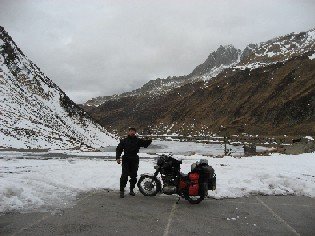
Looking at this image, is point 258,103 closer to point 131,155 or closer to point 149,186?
point 131,155

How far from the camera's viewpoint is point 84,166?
14.5m

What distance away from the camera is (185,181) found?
9438 millimetres

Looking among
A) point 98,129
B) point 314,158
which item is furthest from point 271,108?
point 314,158

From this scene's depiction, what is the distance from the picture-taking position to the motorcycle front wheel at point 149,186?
1012 cm

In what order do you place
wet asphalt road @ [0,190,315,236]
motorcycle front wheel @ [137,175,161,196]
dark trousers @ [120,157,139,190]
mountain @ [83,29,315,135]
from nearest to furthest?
wet asphalt road @ [0,190,315,236]
motorcycle front wheel @ [137,175,161,196]
dark trousers @ [120,157,139,190]
mountain @ [83,29,315,135]

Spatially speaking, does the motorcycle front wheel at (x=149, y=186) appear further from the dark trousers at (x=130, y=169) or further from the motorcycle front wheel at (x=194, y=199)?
the motorcycle front wheel at (x=194, y=199)

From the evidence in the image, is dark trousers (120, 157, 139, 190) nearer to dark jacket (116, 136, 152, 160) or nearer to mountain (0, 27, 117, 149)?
dark jacket (116, 136, 152, 160)

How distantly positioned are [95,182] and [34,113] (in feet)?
98.3

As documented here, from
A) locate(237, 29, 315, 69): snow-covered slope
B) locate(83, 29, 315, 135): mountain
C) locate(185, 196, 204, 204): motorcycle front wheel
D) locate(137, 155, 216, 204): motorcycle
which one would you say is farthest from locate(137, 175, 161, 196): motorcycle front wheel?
locate(237, 29, 315, 69): snow-covered slope

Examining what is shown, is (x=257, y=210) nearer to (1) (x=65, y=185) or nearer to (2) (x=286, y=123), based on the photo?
(1) (x=65, y=185)

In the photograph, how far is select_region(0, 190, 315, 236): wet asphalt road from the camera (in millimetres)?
6836

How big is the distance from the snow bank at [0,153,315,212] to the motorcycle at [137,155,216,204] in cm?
102

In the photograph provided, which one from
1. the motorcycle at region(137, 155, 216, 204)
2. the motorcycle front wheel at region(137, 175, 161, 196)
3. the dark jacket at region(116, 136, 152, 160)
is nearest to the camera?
the motorcycle at region(137, 155, 216, 204)

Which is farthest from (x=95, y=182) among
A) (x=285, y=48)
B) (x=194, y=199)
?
(x=285, y=48)
